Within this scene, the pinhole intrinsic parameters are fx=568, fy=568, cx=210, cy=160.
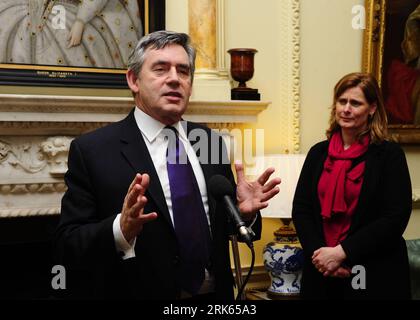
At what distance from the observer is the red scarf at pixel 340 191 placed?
2.78 meters

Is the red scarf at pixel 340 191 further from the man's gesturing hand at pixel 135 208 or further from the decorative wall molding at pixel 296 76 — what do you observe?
the man's gesturing hand at pixel 135 208

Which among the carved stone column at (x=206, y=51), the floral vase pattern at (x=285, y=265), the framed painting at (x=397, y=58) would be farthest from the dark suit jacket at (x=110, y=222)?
the framed painting at (x=397, y=58)

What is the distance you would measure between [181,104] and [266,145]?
201 cm

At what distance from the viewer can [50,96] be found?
3.11 metres

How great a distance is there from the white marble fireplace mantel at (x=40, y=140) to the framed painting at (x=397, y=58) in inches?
77.4

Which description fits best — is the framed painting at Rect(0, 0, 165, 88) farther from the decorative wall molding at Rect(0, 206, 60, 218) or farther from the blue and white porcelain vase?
the blue and white porcelain vase

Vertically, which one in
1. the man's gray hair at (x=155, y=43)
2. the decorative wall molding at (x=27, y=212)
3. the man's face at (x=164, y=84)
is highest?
the man's gray hair at (x=155, y=43)

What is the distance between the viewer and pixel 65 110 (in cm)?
321

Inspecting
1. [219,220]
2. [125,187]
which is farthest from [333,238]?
[125,187]

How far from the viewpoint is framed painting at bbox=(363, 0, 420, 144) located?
4.19m

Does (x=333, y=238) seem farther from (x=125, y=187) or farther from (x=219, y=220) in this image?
(x=125, y=187)

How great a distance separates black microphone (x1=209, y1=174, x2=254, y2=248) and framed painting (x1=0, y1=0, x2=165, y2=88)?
207cm

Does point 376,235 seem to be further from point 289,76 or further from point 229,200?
point 289,76

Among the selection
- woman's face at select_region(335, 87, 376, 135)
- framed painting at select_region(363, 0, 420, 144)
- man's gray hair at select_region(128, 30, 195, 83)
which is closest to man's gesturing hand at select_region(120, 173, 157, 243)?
man's gray hair at select_region(128, 30, 195, 83)
